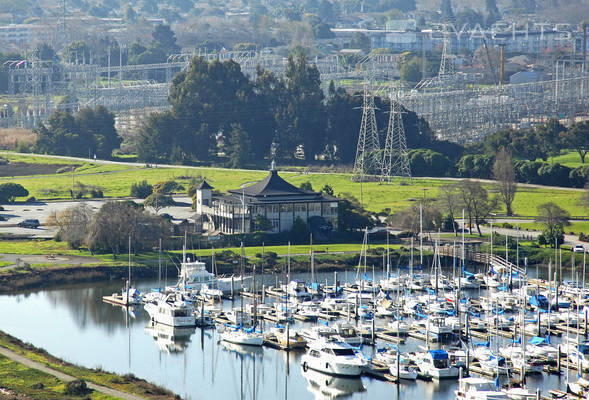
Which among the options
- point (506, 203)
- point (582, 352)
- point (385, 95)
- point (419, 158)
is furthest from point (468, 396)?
point (385, 95)

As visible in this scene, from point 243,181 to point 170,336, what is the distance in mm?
47611

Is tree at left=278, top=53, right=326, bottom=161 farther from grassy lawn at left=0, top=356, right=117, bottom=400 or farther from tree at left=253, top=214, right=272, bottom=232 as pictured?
grassy lawn at left=0, top=356, right=117, bottom=400

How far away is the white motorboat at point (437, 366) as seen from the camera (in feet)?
166

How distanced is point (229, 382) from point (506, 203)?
4293 cm

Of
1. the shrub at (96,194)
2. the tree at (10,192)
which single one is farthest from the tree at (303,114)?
the tree at (10,192)

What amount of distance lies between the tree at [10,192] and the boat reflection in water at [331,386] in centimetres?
4829

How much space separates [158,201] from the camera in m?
91.2

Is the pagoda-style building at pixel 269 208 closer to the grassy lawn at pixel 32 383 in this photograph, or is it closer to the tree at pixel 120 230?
the tree at pixel 120 230

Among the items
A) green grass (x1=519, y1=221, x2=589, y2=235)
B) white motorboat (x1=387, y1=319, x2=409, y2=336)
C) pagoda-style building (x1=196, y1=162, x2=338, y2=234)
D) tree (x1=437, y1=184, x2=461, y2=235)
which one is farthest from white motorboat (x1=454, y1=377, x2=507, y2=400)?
tree (x1=437, y1=184, x2=461, y2=235)

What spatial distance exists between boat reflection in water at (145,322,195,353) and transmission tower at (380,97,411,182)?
153 ft

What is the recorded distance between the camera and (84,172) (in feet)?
372

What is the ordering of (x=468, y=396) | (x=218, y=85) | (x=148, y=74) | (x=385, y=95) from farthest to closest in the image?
(x=148, y=74)
(x=385, y=95)
(x=218, y=85)
(x=468, y=396)

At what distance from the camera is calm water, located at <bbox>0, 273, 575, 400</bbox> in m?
50.2

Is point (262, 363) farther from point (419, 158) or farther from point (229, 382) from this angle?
point (419, 158)
